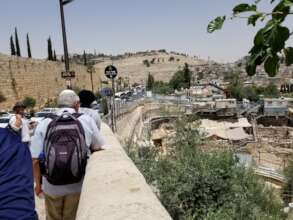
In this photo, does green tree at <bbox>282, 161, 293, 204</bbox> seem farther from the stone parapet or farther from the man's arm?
the stone parapet

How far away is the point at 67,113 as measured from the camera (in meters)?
2.99

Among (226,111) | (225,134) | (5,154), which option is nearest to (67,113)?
(5,154)

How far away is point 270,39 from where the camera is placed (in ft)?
3.18

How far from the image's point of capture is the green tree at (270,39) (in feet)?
3.18

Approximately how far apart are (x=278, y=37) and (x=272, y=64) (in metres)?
0.07

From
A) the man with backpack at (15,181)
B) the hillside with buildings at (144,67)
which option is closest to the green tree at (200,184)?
the man with backpack at (15,181)

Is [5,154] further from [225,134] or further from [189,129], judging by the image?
[225,134]

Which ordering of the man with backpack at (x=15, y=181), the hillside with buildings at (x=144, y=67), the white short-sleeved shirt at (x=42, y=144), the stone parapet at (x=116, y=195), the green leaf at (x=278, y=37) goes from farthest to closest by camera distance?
the hillside with buildings at (x=144, y=67), the white short-sleeved shirt at (x=42, y=144), the stone parapet at (x=116, y=195), the man with backpack at (x=15, y=181), the green leaf at (x=278, y=37)

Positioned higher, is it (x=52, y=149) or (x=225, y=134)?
(x=52, y=149)

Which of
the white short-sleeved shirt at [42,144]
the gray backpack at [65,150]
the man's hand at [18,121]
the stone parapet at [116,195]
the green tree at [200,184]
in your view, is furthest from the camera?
the green tree at [200,184]

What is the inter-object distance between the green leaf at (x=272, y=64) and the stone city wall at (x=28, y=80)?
2791 centimetres

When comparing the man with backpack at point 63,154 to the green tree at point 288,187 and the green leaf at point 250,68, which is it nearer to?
the green leaf at point 250,68

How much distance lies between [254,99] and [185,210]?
57714mm

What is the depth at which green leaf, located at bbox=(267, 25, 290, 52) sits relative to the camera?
0.96 m
